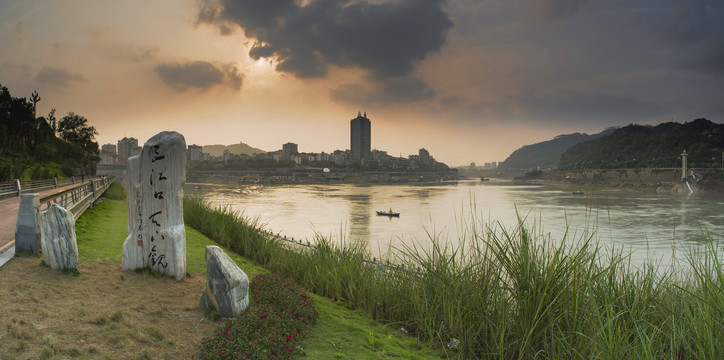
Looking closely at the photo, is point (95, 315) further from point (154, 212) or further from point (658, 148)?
point (658, 148)

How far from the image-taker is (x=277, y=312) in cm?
444

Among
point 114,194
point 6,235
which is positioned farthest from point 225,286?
point 114,194

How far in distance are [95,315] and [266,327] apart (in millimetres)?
1863

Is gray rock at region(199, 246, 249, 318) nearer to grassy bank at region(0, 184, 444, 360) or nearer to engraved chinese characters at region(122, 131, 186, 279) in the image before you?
grassy bank at region(0, 184, 444, 360)

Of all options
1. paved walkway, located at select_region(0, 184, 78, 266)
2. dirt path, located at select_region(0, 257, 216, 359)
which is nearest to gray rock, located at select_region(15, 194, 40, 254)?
paved walkway, located at select_region(0, 184, 78, 266)

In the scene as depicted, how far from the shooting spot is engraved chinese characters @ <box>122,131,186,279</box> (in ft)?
19.0

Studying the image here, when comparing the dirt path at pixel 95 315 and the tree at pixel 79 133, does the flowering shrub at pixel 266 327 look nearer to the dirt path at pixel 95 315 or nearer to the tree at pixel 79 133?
the dirt path at pixel 95 315

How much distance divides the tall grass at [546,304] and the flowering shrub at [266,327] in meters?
1.29

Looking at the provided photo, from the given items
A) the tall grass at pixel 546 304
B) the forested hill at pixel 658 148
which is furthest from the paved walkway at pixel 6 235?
the forested hill at pixel 658 148

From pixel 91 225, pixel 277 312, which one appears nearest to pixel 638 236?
pixel 277 312

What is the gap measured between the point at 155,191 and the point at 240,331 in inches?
122

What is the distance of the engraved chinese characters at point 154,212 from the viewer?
5.78 meters

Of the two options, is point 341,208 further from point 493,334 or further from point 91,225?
point 493,334

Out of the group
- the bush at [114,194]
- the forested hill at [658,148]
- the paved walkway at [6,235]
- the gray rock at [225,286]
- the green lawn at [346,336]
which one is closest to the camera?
the green lawn at [346,336]
